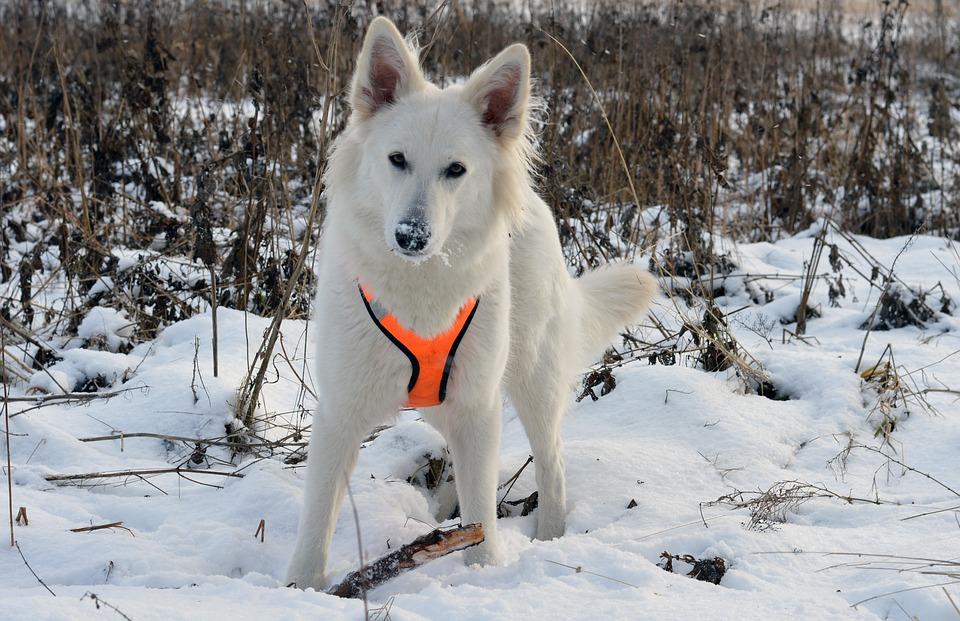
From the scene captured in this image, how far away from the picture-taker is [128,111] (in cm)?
644

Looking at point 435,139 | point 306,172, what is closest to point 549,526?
point 435,139

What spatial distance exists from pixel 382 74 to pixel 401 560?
1569mm

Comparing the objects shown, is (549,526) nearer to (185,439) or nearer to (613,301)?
(613,301)

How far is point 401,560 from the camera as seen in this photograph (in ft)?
7.64

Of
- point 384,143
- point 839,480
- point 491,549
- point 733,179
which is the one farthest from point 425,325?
point 733,179

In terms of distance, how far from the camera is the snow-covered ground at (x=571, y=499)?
2098 millimetres

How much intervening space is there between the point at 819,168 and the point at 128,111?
6202mm

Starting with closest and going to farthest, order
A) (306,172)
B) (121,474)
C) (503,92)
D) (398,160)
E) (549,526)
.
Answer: (398,160), (503,92), (121,474), (549,526), (306,172)

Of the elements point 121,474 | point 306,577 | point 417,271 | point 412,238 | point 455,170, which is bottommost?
point 306,577

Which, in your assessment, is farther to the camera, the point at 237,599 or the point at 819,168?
the point at 819,168

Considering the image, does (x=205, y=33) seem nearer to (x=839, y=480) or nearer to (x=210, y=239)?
(x=210, y=239)

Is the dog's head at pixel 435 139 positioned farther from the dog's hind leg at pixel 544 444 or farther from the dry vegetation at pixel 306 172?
the dog's hind leg at pixel 544 444

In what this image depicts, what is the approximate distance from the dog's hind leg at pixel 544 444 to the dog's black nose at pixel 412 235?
1.08m

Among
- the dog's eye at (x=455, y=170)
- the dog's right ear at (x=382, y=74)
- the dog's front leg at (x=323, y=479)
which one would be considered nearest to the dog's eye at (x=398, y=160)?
the dog's eye at (x=455, y=170)
